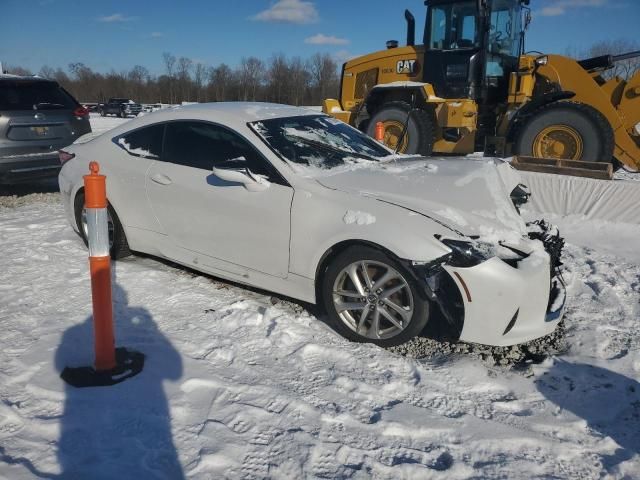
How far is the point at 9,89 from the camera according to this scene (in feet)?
22.0

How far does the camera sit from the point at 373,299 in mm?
3066

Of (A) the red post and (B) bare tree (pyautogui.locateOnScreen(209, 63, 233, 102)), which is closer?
(A) the red post

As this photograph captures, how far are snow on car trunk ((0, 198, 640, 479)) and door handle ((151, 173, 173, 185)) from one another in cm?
87

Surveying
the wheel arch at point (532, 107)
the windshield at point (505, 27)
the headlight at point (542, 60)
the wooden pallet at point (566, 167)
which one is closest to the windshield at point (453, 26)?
the windshield at point (505, 27)

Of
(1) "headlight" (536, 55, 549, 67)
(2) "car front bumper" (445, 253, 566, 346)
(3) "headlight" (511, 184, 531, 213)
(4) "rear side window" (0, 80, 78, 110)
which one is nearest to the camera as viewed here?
(2) "car front bumper" (445, 253, 566, 346)

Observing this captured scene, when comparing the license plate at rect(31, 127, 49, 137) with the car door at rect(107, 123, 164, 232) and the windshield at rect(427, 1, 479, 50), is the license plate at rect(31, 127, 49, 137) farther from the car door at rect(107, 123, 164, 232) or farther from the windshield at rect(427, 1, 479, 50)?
the windshield at rect(427, 1, 479, 50)

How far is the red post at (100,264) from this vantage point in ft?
8.11

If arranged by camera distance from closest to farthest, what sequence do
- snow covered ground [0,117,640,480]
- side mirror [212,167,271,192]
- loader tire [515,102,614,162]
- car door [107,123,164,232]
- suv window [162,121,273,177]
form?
snow covered ground [0,117,640,480] < side mirror [212,167,271,192] < suv window [162,121,273,177] < car door [107,123,164,232] < loader tire [515,102,614,162]

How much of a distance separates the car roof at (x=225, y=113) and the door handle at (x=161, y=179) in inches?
20.4

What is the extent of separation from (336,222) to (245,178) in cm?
72

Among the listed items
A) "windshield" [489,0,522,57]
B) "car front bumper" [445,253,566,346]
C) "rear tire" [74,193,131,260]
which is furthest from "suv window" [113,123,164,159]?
"windshield" [489,0,522,57]

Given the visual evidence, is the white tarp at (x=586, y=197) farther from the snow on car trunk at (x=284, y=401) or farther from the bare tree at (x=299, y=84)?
the bare tree at (x=299, y=84)

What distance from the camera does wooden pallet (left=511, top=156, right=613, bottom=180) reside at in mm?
6229

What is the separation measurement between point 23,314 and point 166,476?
205 centimetres
